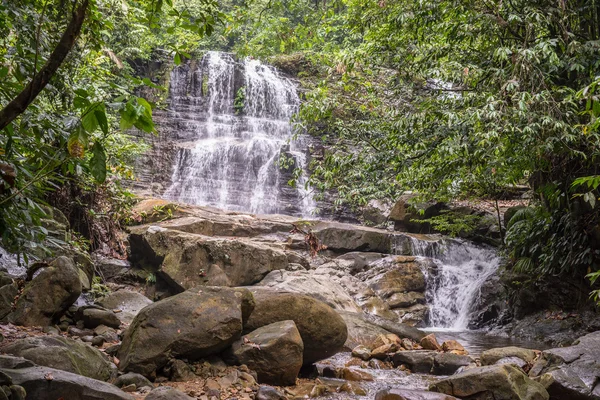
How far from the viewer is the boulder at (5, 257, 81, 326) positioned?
5527 millimetres

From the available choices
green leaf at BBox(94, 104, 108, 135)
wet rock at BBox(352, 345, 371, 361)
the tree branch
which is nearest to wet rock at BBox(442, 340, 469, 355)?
wet rock at BBox(352, 345, 371, 361)

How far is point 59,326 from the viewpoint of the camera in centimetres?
580

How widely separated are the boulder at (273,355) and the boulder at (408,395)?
992 mm

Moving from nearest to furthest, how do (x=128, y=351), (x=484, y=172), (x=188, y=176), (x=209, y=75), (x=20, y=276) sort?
(x=128, y=351), (x=20, y=276), (x=484, y=172), (x=188, y=176), (x=209, y=75)

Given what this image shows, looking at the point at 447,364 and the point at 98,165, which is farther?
the point at 447,364

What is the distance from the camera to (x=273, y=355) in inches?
201

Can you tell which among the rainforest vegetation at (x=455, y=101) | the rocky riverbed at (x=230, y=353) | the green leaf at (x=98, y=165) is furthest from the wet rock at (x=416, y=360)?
the green leaf at (x=98, y=165)

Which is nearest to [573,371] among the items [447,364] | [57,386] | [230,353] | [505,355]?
[505,355]

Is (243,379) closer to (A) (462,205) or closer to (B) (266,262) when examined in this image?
(B) (266,262)

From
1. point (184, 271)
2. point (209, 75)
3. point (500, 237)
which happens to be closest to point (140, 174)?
point (209, 75)

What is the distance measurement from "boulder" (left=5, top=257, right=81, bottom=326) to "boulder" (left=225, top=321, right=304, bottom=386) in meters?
2.22

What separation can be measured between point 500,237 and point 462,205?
2029 millimetres

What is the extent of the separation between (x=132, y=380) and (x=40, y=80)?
131 inches

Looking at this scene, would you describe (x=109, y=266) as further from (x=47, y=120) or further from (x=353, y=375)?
(x=47, y=120)
